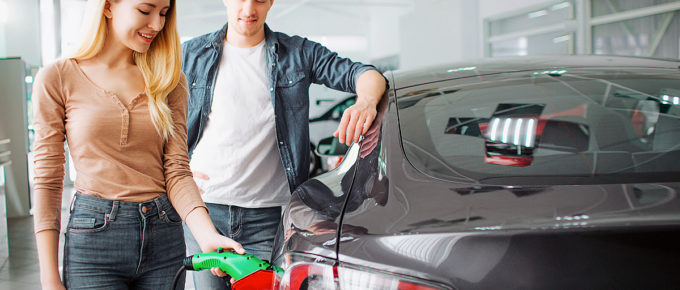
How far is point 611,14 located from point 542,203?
7.86 meters

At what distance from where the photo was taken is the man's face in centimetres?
184

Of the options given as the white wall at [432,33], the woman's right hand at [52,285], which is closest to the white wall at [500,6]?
the white wall at [432,33]

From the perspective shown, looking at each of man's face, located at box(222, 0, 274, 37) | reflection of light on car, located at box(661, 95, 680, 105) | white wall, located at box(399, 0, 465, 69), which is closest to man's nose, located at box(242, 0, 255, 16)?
man's face, located at box(222, 0, 274, 37)

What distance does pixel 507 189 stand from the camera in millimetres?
985

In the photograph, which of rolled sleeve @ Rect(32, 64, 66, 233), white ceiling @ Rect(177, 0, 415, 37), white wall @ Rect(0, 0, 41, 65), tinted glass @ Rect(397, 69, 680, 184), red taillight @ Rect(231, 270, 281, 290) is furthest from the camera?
white ceiling @ Rect(177, 0, 415, 37)

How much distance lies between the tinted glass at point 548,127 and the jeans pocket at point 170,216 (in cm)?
62

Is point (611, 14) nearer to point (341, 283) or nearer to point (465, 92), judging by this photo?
point (465, 92)

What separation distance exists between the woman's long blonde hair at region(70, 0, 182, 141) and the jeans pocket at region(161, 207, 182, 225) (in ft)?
0.61

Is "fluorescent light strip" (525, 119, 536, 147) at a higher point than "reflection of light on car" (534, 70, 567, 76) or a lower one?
lower

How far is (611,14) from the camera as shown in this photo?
25.6 feet

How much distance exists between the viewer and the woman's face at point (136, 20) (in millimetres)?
1386

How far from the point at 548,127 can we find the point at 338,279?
2.05 feet

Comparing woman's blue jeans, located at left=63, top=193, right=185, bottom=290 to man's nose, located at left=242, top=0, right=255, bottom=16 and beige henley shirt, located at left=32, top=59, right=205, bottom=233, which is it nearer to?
beige henley shirt, located at left=32, top=59, right=205, bottom=233

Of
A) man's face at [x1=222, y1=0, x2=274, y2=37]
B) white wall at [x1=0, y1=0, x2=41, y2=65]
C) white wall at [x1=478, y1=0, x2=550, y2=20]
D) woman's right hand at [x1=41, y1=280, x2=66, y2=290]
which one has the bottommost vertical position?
woman's right hand at [x1=41, y1=280, x2=66, y2=290]
